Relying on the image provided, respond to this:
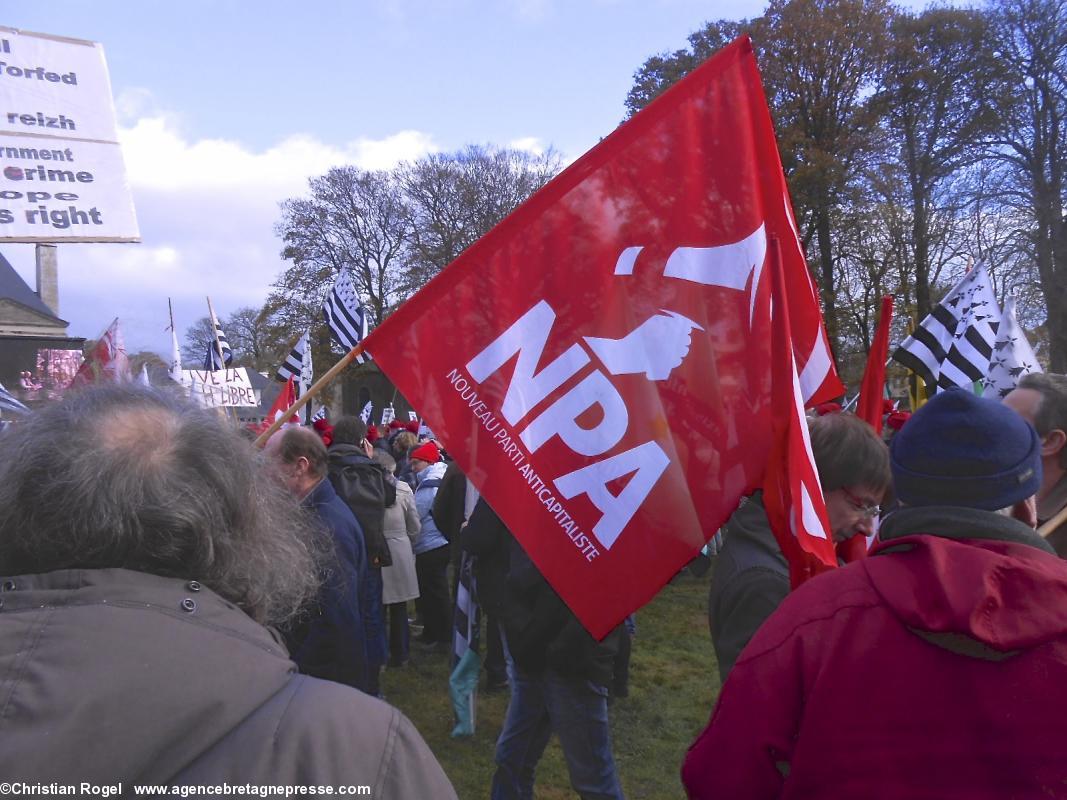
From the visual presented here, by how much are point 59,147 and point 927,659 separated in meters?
4.27

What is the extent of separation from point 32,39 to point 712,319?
3.67m

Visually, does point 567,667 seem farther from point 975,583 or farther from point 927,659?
point 975,583

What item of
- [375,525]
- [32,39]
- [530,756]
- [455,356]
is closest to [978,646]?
[455,356]

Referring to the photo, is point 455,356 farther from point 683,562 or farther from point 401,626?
point 401,626

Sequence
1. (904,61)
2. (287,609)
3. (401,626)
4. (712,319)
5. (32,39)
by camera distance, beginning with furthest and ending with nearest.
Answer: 1. (904,61)
2. (401,626)
3. (32,39)
4. (712,319)
5. (287,609)

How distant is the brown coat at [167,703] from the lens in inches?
37.9

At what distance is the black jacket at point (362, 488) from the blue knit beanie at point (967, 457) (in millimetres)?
4018

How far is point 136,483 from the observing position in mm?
1219

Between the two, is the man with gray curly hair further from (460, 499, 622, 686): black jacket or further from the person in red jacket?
(460, 499, 622, 686): black jacket

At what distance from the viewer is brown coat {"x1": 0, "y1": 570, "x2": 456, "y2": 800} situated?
0.96 m

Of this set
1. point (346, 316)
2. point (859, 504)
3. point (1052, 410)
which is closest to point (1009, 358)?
point (1052, 410)

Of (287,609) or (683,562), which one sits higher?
(287,609)

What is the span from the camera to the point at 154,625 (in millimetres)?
1085

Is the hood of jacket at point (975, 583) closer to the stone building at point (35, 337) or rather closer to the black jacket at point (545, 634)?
the stone building at point (35, 337)
